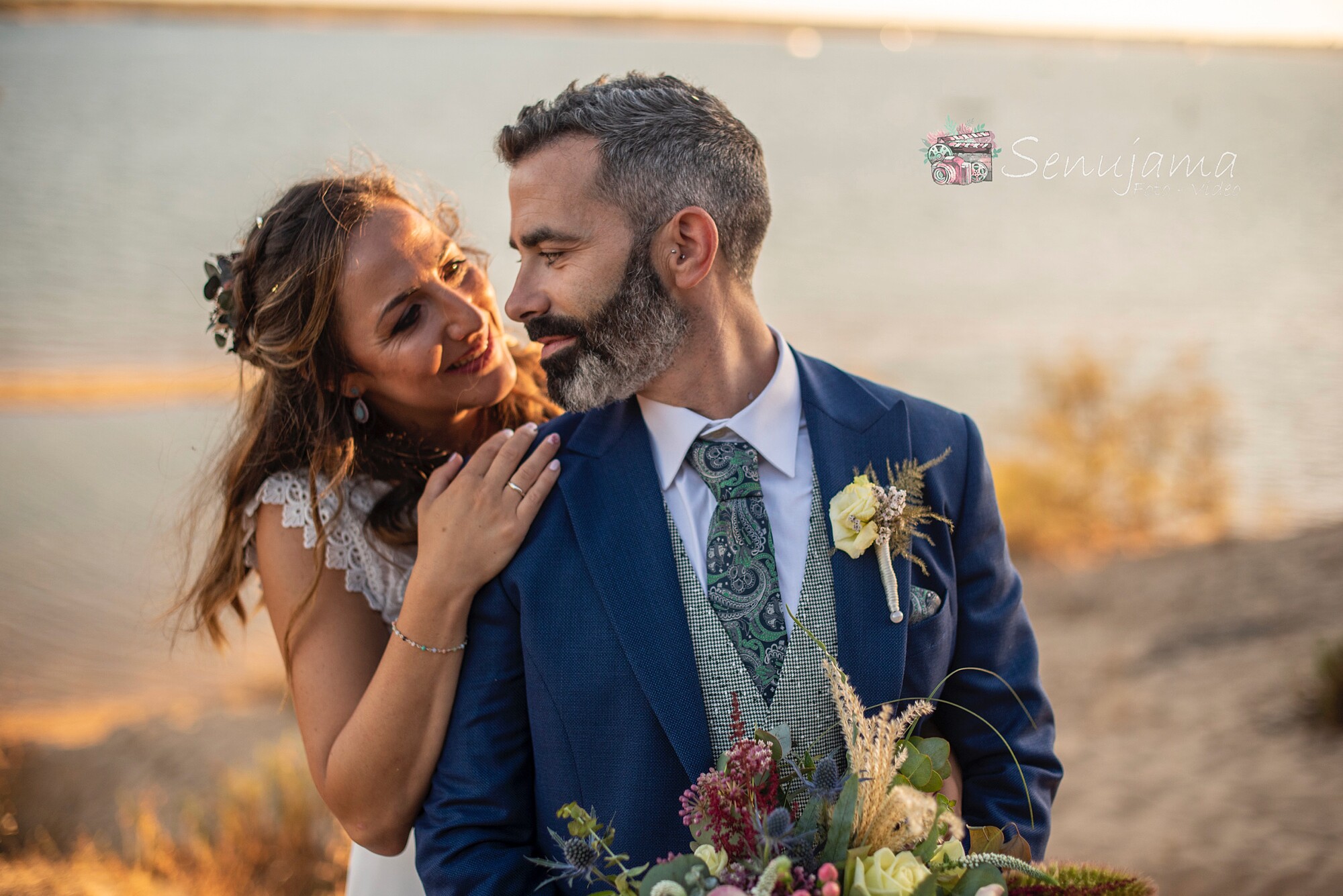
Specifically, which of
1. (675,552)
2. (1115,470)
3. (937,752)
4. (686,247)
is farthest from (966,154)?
(1115,470)

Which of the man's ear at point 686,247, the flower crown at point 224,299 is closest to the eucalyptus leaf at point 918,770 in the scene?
the man's ear at point 686,247

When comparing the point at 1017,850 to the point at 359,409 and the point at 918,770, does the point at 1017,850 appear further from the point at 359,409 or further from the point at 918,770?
the point at 359,409

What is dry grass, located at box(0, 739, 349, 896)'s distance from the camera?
4625 millimetres

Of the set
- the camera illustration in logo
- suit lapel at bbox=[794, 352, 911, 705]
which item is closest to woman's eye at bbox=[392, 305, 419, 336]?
suit lapel at bbox=[794, 352, 911, 705]

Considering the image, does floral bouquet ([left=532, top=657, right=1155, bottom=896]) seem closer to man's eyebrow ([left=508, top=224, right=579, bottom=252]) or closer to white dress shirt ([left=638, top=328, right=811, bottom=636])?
white dress shirt ([left=638, top=328, right=811, bottom=636])

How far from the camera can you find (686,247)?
7.73 feet

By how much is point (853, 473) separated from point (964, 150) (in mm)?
957

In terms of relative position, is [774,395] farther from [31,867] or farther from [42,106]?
[42,106]

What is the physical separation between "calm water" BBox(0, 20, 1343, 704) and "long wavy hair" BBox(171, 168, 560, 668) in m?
0.35

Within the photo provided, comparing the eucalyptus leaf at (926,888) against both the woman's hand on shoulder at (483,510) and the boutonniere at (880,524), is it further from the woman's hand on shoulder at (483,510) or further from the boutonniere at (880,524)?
the woman's hand on shoulder at (483,510)

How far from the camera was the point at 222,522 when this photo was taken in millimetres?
2826

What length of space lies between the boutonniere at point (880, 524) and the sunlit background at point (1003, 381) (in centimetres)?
94

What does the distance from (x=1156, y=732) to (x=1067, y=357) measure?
454cm

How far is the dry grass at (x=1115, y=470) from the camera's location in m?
10.0
